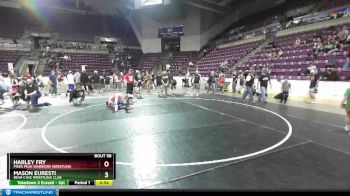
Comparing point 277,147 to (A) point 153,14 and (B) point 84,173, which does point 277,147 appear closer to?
(B) point 84,173

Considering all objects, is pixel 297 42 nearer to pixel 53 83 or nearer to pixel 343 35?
pixel 343 35

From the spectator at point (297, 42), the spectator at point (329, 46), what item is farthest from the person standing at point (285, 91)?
the spectator at point (297, 42)

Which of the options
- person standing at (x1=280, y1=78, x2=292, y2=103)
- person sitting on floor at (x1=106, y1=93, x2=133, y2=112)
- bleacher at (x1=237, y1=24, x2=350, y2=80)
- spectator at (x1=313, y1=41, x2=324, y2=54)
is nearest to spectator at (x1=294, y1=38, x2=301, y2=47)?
bleacher at (x1=237, y1=24, x2=350, y2=80)

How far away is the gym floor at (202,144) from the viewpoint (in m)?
4.15

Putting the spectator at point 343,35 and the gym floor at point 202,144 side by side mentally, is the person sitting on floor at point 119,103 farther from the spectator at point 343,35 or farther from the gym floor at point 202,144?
the spectator at point 343,35

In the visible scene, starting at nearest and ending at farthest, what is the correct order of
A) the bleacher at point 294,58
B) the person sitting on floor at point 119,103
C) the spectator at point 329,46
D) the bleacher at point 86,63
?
the person sitting on floor at point 119,103 → the bleacher at point 294,58 → the spectator at point 329,46 → the bleacher at point 86,63

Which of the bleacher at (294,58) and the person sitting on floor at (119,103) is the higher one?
the bleacher at (294,58)

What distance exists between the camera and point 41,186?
3246 mm

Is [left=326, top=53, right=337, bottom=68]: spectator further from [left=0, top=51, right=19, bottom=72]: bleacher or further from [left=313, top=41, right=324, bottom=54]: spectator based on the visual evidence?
[left=0, top=51, right=19, bottom=72]: bleacher

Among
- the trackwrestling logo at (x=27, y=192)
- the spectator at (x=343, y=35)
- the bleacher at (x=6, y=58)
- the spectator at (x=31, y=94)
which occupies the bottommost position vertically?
the trackwrestling logo at (x=27, y=192)
